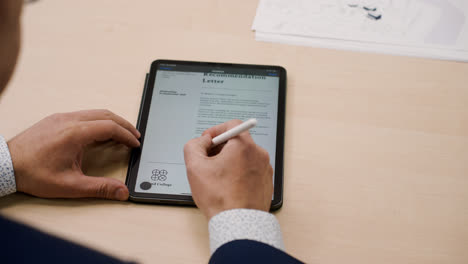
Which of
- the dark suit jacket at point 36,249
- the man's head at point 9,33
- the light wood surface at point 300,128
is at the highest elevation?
the man's head at point 9,33

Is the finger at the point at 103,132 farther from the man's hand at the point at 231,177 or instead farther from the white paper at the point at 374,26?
the white paper at the point at 374,26

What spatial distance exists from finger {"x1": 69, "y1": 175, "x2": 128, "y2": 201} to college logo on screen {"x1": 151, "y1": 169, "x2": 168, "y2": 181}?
0.05 meters

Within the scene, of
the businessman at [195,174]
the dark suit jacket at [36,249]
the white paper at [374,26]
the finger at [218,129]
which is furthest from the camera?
the white paper at [374,26]

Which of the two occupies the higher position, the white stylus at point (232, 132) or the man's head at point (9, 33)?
the man's head at point (9, 33)

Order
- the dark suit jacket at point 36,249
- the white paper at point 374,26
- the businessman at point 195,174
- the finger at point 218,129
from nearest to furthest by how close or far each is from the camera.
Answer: the dark suit jacket at point 36,249
the businessman at point 195,174
the finger at point 218,129
the white paper at point 374,26

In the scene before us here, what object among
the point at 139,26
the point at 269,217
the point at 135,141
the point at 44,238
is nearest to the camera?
the point at 44,238

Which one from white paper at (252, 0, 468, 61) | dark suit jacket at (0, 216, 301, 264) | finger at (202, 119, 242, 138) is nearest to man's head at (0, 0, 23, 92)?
dark suit jacket at (0, 216, 301, 264)

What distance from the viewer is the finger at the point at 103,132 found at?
58 centimetres

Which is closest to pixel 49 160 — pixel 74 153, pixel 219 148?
pixel 74 153

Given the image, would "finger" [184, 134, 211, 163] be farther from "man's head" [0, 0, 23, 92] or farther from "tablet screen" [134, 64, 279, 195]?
"man's head" [0, 0, 23, 92]

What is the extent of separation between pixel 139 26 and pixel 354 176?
556 millimetres

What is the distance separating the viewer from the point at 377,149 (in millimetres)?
621

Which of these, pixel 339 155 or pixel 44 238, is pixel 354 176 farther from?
pixel 44 238

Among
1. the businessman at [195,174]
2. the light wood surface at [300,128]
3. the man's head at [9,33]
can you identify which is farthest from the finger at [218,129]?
the man's head at [9,33]
